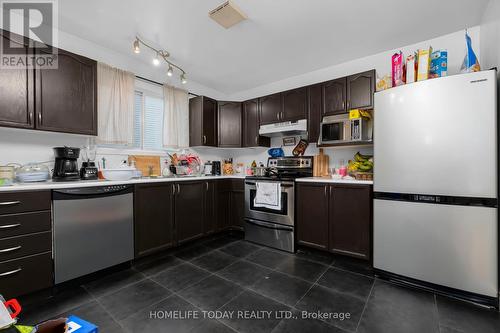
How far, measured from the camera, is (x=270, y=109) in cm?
357

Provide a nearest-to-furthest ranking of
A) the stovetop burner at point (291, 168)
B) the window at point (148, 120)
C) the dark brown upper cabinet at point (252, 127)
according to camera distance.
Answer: the window at point (148, 120), the stovetop burner at point (291, 168), the dark brown upper cabinet at point (252, 127)

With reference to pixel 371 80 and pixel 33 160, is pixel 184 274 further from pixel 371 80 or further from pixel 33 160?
pixel 371 80

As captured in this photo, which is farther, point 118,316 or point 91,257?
point 91,257

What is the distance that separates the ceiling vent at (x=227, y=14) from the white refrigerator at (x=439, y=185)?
1620 millimetres

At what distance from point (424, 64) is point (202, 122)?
9.56 ft

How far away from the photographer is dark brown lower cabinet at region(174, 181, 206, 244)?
281 cm

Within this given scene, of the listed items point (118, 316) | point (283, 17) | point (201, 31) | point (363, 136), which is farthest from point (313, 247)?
point (201, 31)

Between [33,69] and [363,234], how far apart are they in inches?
144

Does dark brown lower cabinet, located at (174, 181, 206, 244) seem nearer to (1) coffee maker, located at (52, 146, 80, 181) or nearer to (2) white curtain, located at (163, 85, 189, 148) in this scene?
(2) white curtain, located at (163, 85, 189, 148)

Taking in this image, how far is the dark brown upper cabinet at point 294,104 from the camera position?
321cm

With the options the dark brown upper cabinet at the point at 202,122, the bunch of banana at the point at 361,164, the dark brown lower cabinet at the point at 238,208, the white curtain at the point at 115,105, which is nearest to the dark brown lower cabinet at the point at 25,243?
the white curtain at the point at 115,105

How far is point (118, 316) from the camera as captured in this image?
1583 millimetres

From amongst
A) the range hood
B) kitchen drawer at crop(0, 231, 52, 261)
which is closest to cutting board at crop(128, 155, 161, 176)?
kitchen drawer at crop(0, 231, 52, 261)

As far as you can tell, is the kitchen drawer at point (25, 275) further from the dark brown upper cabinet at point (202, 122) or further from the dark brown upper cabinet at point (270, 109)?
the dark brown upper cabinet at point (270, 109)
